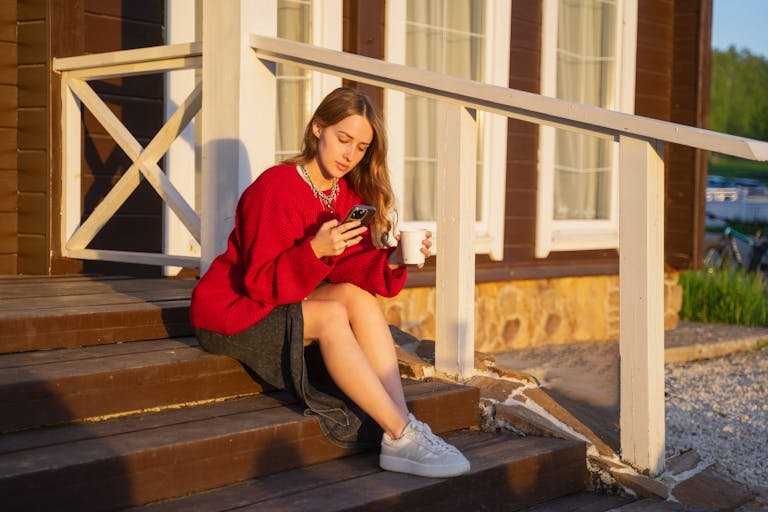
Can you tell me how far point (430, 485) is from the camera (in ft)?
9.96

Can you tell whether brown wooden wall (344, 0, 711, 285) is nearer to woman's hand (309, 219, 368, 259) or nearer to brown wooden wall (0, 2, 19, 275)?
brown wooden wall (0, 2, 19, 275)

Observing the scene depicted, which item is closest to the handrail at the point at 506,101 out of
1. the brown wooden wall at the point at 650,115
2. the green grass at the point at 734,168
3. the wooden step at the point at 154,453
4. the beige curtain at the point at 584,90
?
the wooden step at the point at 154,453

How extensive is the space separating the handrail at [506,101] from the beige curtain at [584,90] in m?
4.19

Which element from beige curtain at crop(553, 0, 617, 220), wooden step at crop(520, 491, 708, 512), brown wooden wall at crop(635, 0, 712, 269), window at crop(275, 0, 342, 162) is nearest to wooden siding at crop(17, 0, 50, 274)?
window at crop(275, 0, 342, 162)

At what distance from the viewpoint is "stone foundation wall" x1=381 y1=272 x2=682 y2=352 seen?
22.2 feet

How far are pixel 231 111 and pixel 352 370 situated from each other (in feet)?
4.33

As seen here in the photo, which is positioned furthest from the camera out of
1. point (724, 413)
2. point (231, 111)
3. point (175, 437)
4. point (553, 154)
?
point (553, 154)

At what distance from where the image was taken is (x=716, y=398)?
6289 millimetres

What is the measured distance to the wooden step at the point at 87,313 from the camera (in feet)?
11.1

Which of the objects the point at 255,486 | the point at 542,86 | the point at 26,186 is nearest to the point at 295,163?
the point at 255,486

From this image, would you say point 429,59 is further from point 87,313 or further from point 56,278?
point 87,313

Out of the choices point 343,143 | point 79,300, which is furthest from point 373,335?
point 79,300

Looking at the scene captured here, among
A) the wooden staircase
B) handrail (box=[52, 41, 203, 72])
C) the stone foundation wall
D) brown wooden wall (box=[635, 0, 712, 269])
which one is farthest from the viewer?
brown wooden wall (box=[635, 0, 712, 269])

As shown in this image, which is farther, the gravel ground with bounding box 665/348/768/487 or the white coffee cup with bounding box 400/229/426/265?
the gravel ground with bounding box 665/348/768/487
